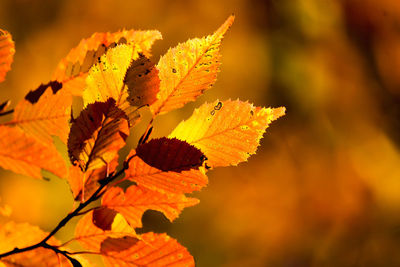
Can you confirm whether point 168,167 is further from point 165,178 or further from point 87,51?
point 87,51

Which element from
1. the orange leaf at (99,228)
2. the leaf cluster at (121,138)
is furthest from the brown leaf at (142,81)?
the orange leaf at (99,228)

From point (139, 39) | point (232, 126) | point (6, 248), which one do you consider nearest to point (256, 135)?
point (232, 126)

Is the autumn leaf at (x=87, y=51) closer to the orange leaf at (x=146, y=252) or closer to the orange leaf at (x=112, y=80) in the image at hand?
the orange leaf at (x=112, y=80)

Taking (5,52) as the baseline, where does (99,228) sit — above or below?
below

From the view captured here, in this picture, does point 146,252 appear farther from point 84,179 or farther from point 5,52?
point 5,52

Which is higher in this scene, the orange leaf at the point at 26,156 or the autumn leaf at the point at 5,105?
the autumn leaf at the point at 5,105

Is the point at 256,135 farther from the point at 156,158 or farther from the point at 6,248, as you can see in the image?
the point at 6,248

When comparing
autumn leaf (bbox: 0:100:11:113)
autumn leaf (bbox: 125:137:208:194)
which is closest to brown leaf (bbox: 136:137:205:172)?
autumn leaf (bbox: 125:137:208:194)

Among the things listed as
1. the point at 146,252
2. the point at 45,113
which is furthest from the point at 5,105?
the point at 146,252
